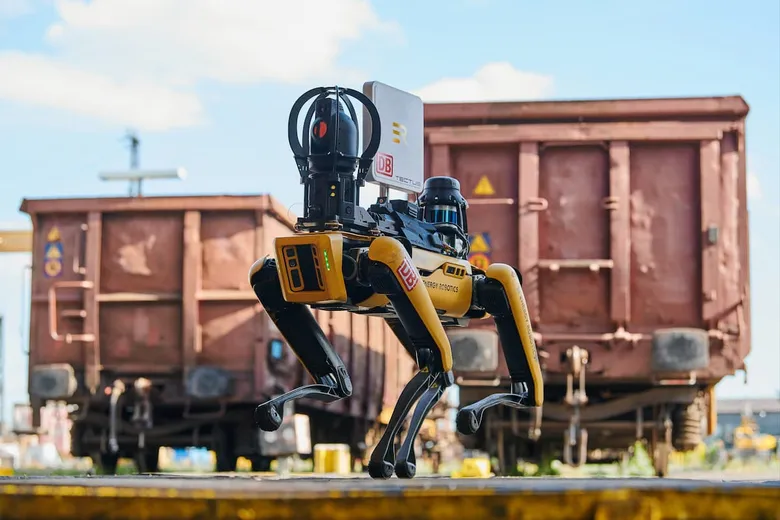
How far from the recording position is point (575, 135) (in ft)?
35.0

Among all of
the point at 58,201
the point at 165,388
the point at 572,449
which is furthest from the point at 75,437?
the point at 572,449

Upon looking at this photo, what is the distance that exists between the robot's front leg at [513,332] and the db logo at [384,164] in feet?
1.76

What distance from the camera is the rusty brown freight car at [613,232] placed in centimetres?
1043

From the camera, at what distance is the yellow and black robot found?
424 centimetres

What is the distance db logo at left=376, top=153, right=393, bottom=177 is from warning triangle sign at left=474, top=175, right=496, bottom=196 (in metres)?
5.95

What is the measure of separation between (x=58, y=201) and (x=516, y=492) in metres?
11.6

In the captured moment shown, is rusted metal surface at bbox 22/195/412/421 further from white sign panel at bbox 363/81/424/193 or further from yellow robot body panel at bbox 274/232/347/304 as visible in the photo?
yellow robot body panel at bbox 274/232/347/304

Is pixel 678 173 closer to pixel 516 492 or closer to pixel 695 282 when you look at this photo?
pixel 695 282

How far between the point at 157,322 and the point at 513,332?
892 cm

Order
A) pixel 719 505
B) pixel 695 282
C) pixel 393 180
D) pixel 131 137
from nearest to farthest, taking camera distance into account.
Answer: pixel 719 505, pixel 393 180, pixel 695 282, pixel 131 137

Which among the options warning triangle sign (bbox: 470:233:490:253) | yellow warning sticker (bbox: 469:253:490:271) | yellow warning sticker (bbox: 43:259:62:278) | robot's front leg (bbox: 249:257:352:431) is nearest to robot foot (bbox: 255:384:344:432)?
robot's front leg (bbox: 249:257:352:431)

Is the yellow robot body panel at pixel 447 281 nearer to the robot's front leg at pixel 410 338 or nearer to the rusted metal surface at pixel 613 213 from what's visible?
the robot's front leg at pixel 410 338

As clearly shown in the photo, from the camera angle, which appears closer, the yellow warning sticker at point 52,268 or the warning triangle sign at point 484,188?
the warning triangle sign at point 484,188

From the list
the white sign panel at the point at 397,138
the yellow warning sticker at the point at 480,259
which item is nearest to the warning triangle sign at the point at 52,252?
the yellow warning sticker at the point at 480,259
